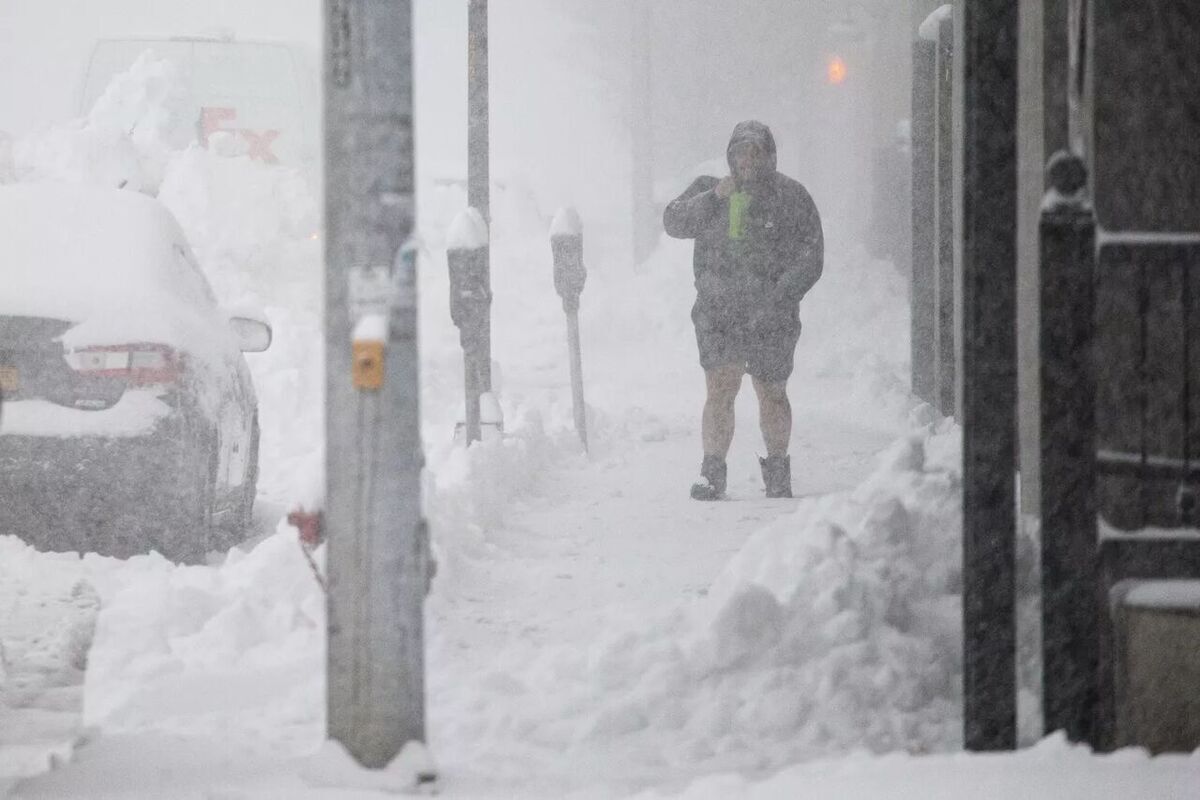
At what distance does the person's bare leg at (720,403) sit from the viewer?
830 centimetres

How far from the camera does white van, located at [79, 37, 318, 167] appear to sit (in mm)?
17172

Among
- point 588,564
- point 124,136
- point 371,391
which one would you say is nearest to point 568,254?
point 588,564

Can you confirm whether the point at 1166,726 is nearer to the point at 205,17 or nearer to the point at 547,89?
the point at 547,89

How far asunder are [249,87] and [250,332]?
10.7 m

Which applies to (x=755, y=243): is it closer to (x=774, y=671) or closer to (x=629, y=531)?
(x=629, y=531)

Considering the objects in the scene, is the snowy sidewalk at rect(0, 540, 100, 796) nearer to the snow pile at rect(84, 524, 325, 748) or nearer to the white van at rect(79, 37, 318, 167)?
the snow pile at rect(84, 524, 325, 748)

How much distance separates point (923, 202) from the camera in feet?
39.4

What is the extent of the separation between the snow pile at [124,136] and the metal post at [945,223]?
9475mm

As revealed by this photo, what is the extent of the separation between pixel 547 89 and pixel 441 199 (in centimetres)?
846

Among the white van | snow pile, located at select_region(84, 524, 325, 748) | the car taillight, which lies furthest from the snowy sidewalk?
the white van

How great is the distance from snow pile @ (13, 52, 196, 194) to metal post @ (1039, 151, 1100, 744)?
1460 centimetres

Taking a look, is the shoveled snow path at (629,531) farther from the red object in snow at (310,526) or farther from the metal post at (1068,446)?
the metal post at (1068,446)

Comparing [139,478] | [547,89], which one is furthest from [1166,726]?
[547,89]

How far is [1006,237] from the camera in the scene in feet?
12.6
